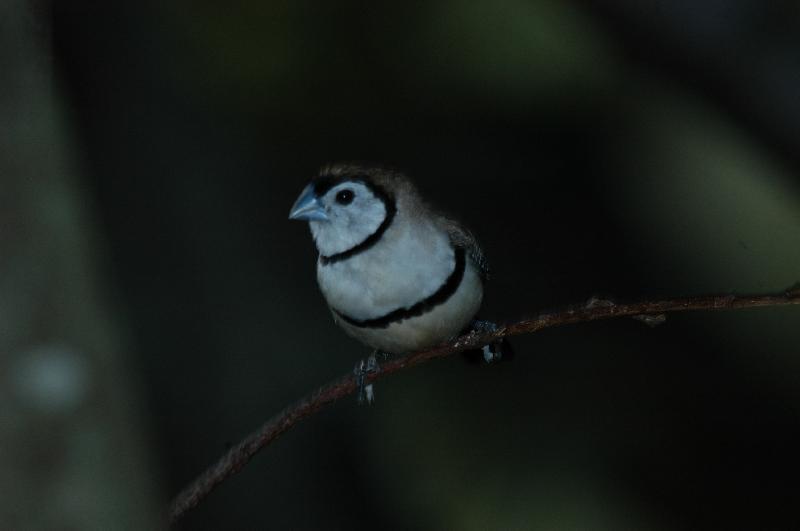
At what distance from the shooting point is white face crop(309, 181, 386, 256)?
1999 mm

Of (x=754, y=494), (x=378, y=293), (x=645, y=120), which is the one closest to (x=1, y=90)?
(x=378, y=293)

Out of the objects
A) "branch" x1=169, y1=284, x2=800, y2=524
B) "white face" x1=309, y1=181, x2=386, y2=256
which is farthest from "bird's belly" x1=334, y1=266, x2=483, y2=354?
"branch" x1=169, y1=284, x2=800, y2=524

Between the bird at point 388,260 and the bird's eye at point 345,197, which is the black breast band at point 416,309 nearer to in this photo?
the bird at point 388,260

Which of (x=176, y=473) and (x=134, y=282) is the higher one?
(x=134, y=282)

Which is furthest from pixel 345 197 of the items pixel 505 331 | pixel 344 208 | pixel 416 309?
pixel 505 331

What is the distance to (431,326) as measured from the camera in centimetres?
194

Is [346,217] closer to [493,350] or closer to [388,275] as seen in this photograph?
[388,275]

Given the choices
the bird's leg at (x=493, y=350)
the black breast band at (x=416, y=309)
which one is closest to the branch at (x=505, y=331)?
the black breast band at (x=416, y=309)

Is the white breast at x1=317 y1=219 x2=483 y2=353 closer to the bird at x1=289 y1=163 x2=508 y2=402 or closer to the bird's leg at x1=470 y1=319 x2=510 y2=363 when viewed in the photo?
the bird at x1=289 y1=163 x2=508 y2=402

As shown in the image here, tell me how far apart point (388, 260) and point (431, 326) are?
149 mm

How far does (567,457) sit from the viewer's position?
312cm

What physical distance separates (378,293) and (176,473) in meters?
1.32

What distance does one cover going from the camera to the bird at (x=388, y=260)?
1930 millimetres

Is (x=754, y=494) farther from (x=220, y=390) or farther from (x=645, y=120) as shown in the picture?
(x=220, y=390)
